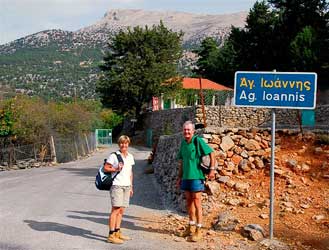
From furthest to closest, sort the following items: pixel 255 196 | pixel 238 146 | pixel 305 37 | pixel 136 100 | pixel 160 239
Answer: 1. pixel 136 100
2. pixel 305 37
3. pixel 238 146
4. pixel 255 196
5. pixel 160 239

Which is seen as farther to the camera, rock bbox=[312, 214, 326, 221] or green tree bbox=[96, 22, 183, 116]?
green tree bbox=[96, 22, 183, 116]

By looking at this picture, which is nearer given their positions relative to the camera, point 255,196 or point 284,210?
point 284,210

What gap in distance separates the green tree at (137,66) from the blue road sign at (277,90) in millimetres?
42132

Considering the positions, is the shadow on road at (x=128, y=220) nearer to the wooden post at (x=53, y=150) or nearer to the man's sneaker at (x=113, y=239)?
the man's sneaker at (x=113, y=239)

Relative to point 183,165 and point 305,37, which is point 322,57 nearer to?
point 305,37

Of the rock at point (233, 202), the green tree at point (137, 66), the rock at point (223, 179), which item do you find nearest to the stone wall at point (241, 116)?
the rock at point (223, 179)

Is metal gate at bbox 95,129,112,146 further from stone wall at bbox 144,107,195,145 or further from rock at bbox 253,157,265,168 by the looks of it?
rock at bbox 253,157,265,168

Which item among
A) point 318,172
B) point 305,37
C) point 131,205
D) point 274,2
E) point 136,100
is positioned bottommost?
point 131,205

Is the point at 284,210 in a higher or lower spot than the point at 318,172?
lower

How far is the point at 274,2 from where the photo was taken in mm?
38062

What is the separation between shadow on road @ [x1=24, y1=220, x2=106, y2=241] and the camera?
729 centimetres

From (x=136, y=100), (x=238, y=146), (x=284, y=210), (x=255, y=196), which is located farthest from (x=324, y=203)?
(x=136, y=100)

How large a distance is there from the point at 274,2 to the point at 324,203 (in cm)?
3281

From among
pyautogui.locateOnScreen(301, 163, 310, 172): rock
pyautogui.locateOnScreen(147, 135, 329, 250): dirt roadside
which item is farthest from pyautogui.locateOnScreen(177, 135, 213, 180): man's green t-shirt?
pyautogui.locateOnScreen(301, 163, 310, 172): rock
